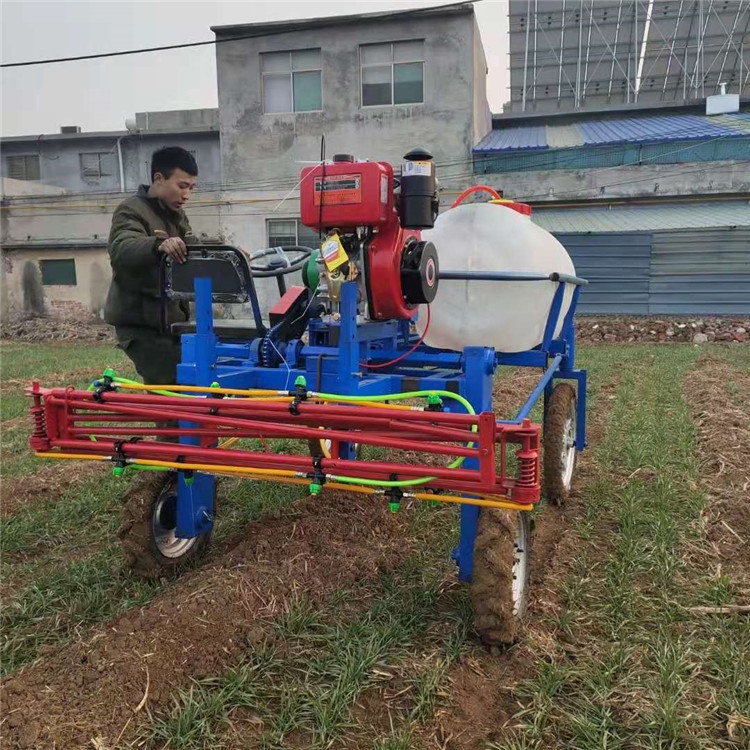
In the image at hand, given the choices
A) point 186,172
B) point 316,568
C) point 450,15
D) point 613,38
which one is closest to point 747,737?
point 316,568

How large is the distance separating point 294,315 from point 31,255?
2086cm

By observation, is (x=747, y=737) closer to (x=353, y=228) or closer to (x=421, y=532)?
(x=421, y=532)

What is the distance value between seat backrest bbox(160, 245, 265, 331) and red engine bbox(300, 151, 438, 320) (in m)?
0.39

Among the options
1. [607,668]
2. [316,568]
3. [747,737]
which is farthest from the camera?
[316,568]

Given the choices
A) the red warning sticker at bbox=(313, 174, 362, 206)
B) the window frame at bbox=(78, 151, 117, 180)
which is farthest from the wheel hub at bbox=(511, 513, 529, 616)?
the window frame at bbox=(78, 151, 117, 180)

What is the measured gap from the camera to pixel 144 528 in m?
3.41

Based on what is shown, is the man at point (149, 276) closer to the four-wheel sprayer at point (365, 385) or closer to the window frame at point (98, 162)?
the four-wheel sprayer at point (365, 385)

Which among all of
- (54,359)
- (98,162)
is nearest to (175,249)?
(54,359)

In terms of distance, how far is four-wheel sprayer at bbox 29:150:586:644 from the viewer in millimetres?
2600

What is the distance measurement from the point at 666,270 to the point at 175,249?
626 inches

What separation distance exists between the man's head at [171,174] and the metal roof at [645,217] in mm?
13577

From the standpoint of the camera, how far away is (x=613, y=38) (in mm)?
27188

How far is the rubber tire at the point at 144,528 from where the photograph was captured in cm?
341

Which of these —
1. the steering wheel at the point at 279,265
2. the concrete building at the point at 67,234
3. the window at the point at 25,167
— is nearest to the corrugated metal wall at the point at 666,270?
the concrete building at the point at 67,234
